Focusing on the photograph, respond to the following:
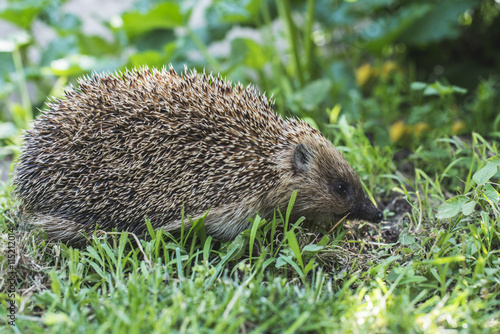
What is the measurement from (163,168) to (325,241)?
4.59ft

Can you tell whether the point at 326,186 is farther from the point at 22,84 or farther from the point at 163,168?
the point at 22,84

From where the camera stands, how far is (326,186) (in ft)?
12.5

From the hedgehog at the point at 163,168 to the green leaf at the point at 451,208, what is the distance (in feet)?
1.75

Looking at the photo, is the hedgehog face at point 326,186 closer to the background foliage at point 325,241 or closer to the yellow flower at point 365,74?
the background foliage at point 325,241

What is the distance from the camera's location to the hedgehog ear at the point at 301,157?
3760 mm

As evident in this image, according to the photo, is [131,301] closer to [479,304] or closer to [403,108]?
[479,304]

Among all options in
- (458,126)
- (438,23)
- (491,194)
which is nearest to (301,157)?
(491,194)

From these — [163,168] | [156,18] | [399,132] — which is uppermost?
[156,18]

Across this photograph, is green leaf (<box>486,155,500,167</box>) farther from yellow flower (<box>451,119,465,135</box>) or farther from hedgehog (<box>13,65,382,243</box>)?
yellow flower (<box>451,119,465,135</box>)

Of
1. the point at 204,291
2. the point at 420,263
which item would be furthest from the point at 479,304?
the point at 204,291

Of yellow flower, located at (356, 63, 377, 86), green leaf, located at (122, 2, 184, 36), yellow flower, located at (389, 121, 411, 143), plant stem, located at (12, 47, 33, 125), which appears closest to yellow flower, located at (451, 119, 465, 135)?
yellow flower, located at (389, 121, 411, 143)

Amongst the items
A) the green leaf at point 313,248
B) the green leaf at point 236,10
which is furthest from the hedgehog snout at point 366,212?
the green leaf at point 236,10

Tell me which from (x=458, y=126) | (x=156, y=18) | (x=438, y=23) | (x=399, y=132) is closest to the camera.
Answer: (x=458, y=126)

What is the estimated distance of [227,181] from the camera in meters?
3.64
